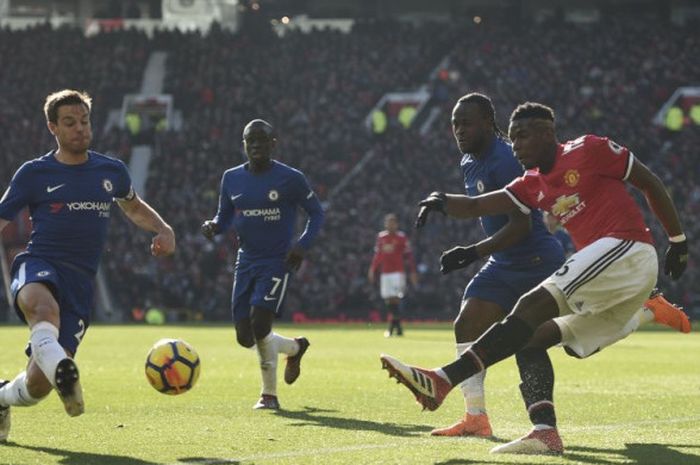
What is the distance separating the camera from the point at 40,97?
45281mm

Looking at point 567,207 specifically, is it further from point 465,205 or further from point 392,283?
point 392,283

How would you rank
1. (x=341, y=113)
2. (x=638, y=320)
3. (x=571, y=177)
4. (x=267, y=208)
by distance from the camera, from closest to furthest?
(x=571, y=177) → (x=638, y=320) → (x=267, y=208) → (x=341, y=113)

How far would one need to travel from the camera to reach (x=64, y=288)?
8.32m

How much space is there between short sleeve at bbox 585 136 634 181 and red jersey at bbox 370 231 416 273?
66.5ft

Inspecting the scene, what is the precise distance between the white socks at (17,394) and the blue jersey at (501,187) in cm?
324

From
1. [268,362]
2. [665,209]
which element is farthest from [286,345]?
[665,209]

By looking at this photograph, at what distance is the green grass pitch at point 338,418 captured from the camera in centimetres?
773

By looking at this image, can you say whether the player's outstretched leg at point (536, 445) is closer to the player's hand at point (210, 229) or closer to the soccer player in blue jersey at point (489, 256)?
the soccer player in blue jersey at point (489, 256)

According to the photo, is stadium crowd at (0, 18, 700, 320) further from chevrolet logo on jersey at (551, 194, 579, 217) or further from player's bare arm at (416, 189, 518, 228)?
chevrolet logo on jersey at (551, 194, 579, 217)

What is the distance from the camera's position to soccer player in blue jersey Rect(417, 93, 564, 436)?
901 centimetres

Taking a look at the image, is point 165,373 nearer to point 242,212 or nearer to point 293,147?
point 242,212

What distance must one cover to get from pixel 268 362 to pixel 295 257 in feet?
3.26

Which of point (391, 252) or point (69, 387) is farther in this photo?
point (391, 252)

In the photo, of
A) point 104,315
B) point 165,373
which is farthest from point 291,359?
point 104,315
